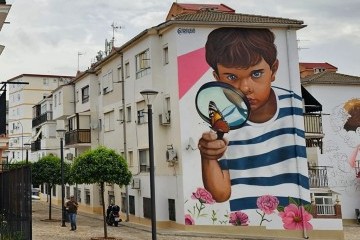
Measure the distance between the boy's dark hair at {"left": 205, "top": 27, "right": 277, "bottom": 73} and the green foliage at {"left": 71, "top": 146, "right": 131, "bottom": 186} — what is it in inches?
294

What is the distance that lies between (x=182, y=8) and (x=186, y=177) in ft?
40.4

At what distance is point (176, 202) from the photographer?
24.0 m

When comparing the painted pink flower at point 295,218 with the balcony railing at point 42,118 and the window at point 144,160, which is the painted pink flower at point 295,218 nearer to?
the window at point 144,160

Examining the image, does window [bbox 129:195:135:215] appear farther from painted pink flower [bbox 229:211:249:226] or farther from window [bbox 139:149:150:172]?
painted pink flower [bbox 229:211:249:226]

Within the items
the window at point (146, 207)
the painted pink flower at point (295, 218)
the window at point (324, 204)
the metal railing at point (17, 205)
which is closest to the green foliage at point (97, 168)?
the metal railing at point (17, 205)

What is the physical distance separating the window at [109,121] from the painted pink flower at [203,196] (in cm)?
1048

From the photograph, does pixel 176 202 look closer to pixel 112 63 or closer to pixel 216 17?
pixel 216 17

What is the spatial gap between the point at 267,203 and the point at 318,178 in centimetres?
531

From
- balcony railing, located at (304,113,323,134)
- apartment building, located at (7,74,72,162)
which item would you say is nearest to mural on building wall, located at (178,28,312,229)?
balcony railing, located at (304,113,323,134)

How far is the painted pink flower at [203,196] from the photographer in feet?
76.7

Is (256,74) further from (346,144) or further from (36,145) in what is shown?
(36,145)

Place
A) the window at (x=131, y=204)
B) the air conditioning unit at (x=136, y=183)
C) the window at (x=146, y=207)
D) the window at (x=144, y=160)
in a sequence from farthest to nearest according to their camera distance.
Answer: the window at (x=131, y=204) → the air conditioning unit at (x=136, y=183) → the window at (x=144, y=160) → the window at (x=146, y=207)

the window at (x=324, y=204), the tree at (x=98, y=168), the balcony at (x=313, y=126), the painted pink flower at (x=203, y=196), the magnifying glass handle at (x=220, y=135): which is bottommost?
the window at (x=324, y=204)

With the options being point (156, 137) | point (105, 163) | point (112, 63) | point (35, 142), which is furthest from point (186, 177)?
point (35, 142)
